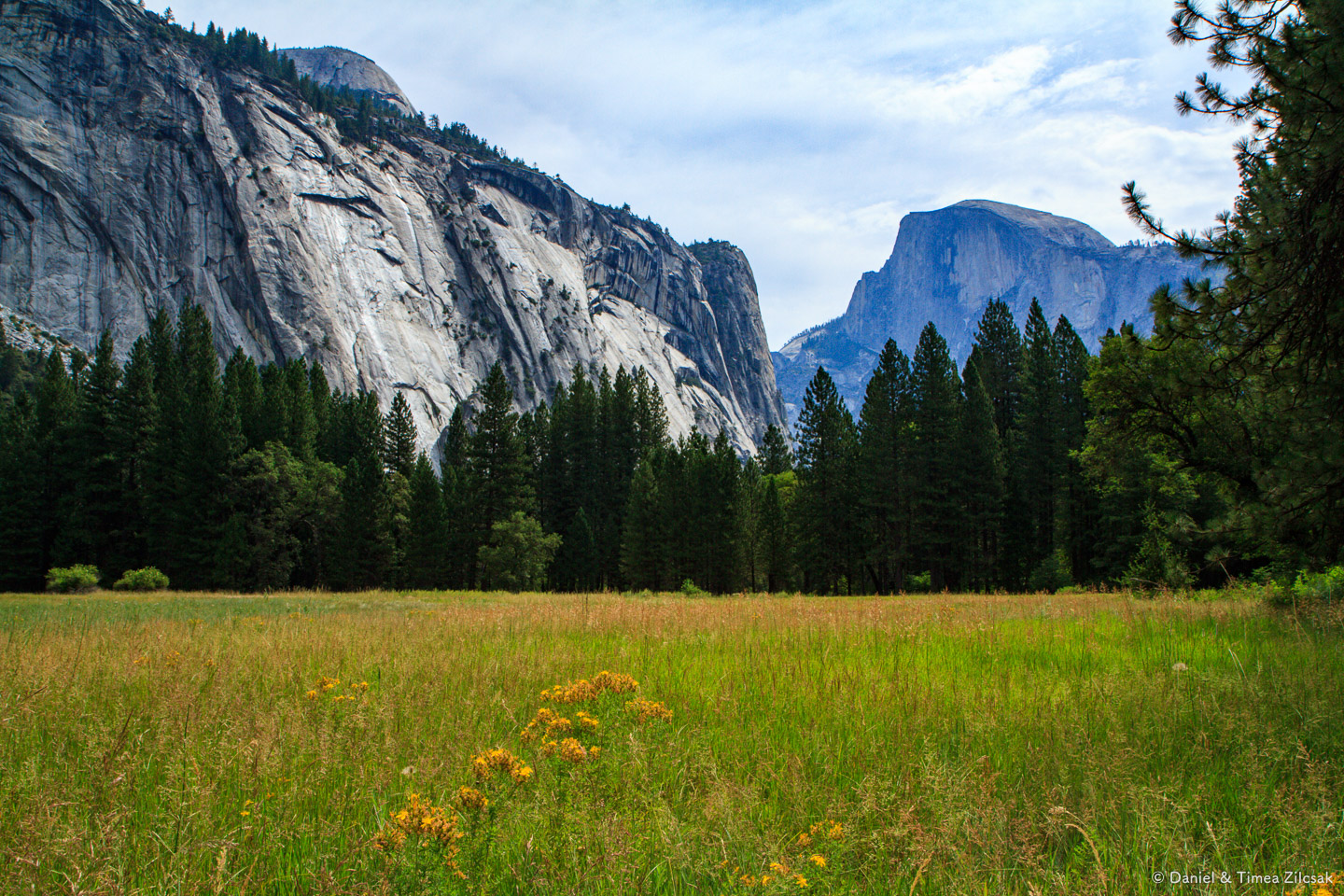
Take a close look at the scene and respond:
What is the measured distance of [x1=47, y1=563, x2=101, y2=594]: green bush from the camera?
33.1 meters

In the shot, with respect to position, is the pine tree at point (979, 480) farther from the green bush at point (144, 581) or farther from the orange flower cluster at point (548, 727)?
the green bush at point (144, 581)

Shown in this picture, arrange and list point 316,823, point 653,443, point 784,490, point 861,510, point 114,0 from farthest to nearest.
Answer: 1. point 114,0
2. point 653,443
3. point 784,490
4. point 861,510
5. point 316,823

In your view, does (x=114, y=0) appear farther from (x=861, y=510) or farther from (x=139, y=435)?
(x=861, y=510)

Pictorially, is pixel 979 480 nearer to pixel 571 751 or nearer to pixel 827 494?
pixel 827 494

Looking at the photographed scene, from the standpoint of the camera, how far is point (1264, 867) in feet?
8.76

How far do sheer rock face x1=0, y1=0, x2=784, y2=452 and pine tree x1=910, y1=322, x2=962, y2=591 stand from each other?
238 feet

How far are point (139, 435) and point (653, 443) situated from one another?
4290 centimetres

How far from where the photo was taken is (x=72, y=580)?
33.8 metres

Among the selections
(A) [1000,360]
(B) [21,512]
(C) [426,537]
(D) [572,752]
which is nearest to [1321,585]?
(D) [572,752]

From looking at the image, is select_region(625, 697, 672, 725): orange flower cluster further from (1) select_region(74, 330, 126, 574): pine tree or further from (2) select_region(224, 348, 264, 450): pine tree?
(1) select_region(74, 330, 126, 574): pine tree

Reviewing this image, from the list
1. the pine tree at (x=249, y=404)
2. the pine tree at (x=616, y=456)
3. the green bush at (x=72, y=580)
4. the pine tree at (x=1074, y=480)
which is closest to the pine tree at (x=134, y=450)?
the pine tree at (x=249, y=404)

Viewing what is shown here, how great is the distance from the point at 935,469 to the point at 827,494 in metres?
7.44

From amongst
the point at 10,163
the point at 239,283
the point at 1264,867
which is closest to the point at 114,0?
the point at 10,163

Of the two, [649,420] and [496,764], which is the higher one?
[649,420]
